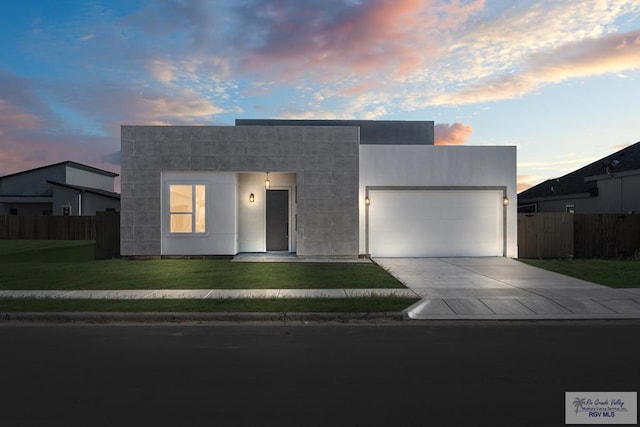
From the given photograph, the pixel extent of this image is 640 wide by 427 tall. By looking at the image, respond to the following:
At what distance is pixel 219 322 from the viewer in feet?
27.0

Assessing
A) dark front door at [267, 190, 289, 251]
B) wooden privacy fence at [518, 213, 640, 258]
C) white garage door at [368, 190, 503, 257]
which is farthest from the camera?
wooden privacy fence at [518, 213, 640, 258]

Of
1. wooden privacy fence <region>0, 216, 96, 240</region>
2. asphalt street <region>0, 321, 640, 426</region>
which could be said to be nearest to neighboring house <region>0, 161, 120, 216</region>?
wooden privacy fence <region>0, 216, 96, 240</region>

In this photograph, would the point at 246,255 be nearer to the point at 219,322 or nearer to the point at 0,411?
the point at 219,322

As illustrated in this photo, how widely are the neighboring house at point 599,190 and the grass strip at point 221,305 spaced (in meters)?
21.9

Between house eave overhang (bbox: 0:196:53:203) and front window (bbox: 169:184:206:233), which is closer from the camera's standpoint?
front window (bbox: 169:184:206:233)

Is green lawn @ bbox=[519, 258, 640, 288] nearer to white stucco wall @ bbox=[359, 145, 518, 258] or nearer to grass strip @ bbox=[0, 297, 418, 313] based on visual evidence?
white stucco wall @ bbox=[359, 145, 518, 258]

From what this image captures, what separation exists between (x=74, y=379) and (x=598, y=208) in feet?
98.8

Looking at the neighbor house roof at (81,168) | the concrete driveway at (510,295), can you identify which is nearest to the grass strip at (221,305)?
the concrete driveway at (510,295)

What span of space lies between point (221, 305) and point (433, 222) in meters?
12.1

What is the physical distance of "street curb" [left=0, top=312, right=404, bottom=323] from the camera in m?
8.31

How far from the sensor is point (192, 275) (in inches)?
523

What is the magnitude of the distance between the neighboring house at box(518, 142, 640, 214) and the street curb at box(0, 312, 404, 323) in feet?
76.4

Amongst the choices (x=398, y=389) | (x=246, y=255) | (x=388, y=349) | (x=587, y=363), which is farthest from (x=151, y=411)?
(x=246, y=255)

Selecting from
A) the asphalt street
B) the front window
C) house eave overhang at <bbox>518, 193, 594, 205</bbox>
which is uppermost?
house eave overhang at <bbox>518, 193, 594, 205</bbox>
